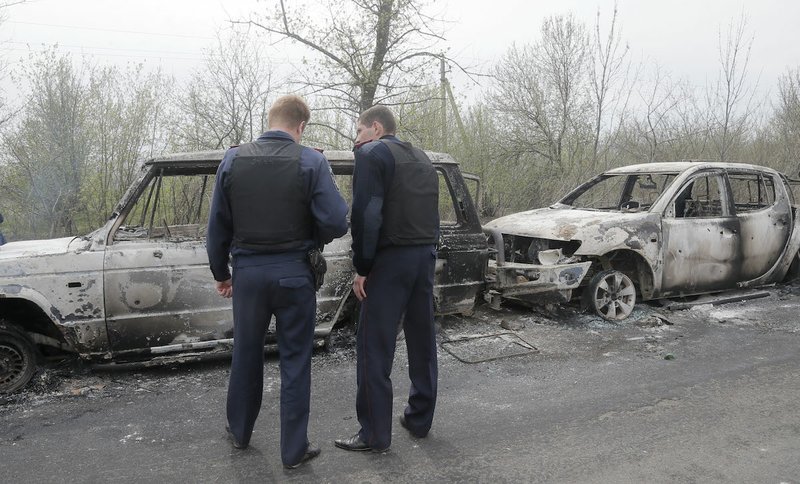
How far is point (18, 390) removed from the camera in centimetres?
400

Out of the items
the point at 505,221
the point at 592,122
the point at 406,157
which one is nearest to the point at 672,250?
the point at 505,221

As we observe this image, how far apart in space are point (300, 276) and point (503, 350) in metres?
2.78

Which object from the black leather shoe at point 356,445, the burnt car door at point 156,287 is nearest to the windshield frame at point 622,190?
the burnt car door at point 156,287

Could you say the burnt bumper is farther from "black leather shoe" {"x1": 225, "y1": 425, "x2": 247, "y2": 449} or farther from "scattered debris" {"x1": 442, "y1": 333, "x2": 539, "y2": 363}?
"black leather shoe" {"x1": 225, "y1": 425, "x2": 247, "y2": 449}

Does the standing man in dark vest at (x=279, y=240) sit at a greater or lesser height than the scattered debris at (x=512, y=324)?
greater

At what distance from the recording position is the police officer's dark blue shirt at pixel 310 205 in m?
2.92

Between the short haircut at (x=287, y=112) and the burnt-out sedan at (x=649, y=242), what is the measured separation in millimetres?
3151

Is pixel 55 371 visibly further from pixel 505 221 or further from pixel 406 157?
pixel 505 221

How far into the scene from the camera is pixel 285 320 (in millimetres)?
2959

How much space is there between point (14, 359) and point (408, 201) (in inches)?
123

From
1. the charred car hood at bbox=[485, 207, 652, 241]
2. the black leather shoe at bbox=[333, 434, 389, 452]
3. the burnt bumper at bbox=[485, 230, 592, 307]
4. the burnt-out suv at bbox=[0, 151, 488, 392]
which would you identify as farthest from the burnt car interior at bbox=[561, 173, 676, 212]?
the black leather shoe at bbox=[333, 434, 389, 452]

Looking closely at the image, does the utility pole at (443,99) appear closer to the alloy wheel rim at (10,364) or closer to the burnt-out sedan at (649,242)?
the burnt-out sedan at (649,242)

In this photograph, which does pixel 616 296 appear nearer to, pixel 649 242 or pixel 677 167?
pixel 649 242

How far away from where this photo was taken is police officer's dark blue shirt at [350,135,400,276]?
9.94 feet
